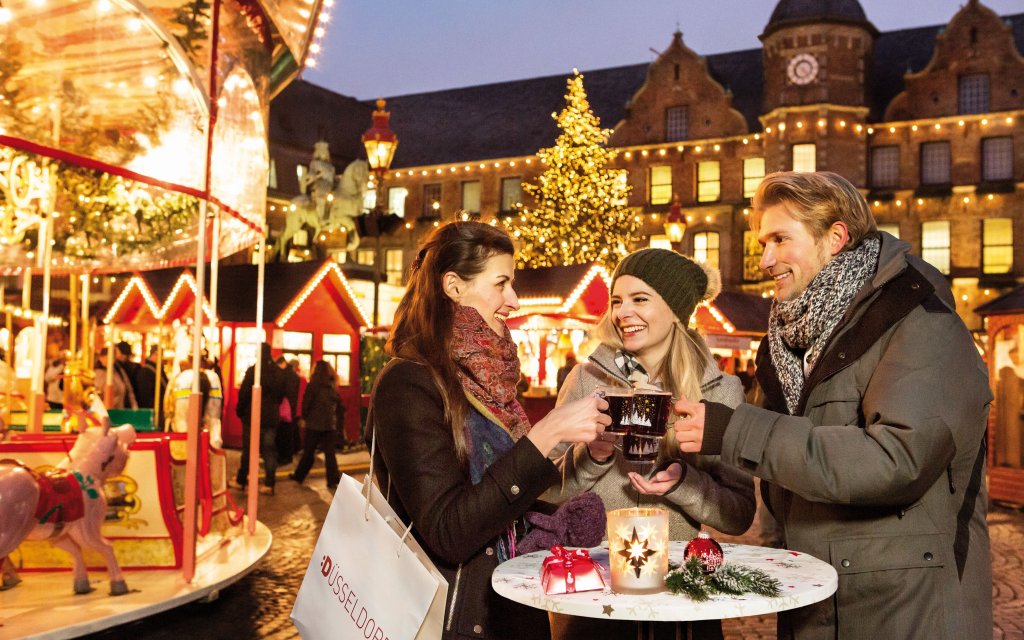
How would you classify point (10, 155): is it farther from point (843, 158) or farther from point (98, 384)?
point (843, 158)

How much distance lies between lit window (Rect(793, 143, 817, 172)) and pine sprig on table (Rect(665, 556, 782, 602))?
3173 centimetres

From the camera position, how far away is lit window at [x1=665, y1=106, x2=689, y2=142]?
3625cm

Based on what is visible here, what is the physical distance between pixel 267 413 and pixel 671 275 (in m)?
10.5

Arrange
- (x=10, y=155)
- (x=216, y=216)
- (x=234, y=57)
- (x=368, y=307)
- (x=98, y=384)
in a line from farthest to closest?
(x=368, y=307), (x=98, y=384), (x=10, y=155), (x=216, y=216), (x=234, y=57)

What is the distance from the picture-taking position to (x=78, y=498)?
616 cm

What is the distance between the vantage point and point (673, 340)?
360 cm

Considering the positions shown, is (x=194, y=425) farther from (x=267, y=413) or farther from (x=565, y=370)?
(x=565, y=370)

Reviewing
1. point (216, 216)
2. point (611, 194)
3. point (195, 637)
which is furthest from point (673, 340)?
point (611, 194)

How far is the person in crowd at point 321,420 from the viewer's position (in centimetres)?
1319

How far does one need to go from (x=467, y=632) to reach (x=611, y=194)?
86.3 ft

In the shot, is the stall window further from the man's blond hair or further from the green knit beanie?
the man's blond hair

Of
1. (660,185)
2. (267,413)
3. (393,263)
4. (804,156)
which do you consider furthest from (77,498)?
(393,263)

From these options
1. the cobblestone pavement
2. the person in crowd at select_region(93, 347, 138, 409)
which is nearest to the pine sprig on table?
the cobblestone pavement

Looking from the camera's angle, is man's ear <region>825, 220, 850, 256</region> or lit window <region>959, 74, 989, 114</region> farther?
lit window <region>959, 74, 989, 114</region>
